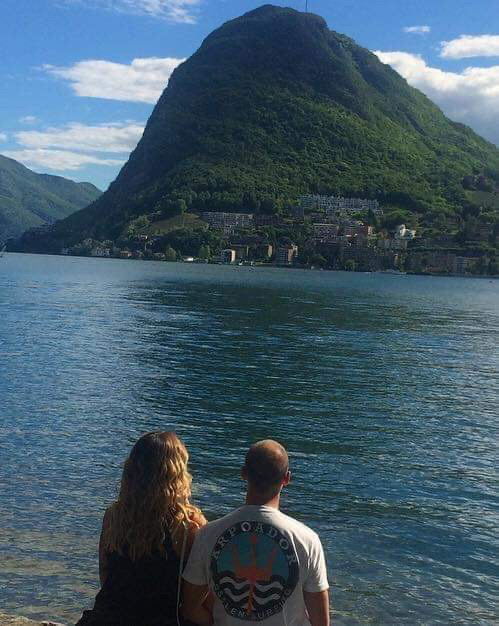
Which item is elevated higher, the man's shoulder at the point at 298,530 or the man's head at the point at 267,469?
the man's head at the point at 267,469

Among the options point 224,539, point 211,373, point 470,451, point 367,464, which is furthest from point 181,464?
point 211,373

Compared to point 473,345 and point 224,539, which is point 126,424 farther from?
point 473,345

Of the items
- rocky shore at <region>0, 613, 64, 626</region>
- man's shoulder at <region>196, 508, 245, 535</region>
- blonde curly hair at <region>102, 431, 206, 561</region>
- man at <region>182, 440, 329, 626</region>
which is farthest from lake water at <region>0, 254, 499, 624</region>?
man's shoulder at <region>196, 508, 245, 535</region>

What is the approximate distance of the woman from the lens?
191 inches

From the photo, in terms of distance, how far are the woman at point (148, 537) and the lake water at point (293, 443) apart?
4868mm

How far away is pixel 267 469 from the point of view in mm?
4641

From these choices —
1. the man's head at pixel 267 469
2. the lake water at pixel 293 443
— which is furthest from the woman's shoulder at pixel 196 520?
the lake water at pixel 293 443

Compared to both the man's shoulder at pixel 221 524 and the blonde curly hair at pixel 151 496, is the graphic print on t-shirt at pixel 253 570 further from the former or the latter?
the blonde curly hair at pixel 151 496

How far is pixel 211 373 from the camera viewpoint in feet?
99.8

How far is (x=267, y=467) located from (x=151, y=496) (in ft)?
2.60

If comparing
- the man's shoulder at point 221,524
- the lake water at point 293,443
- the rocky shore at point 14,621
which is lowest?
the lake water at point 293,443

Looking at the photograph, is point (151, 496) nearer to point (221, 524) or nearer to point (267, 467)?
point (221, 524)

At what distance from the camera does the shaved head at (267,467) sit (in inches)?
182

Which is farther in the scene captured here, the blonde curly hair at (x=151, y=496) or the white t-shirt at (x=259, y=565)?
the blonde curly hair at (x=151, y=496)
